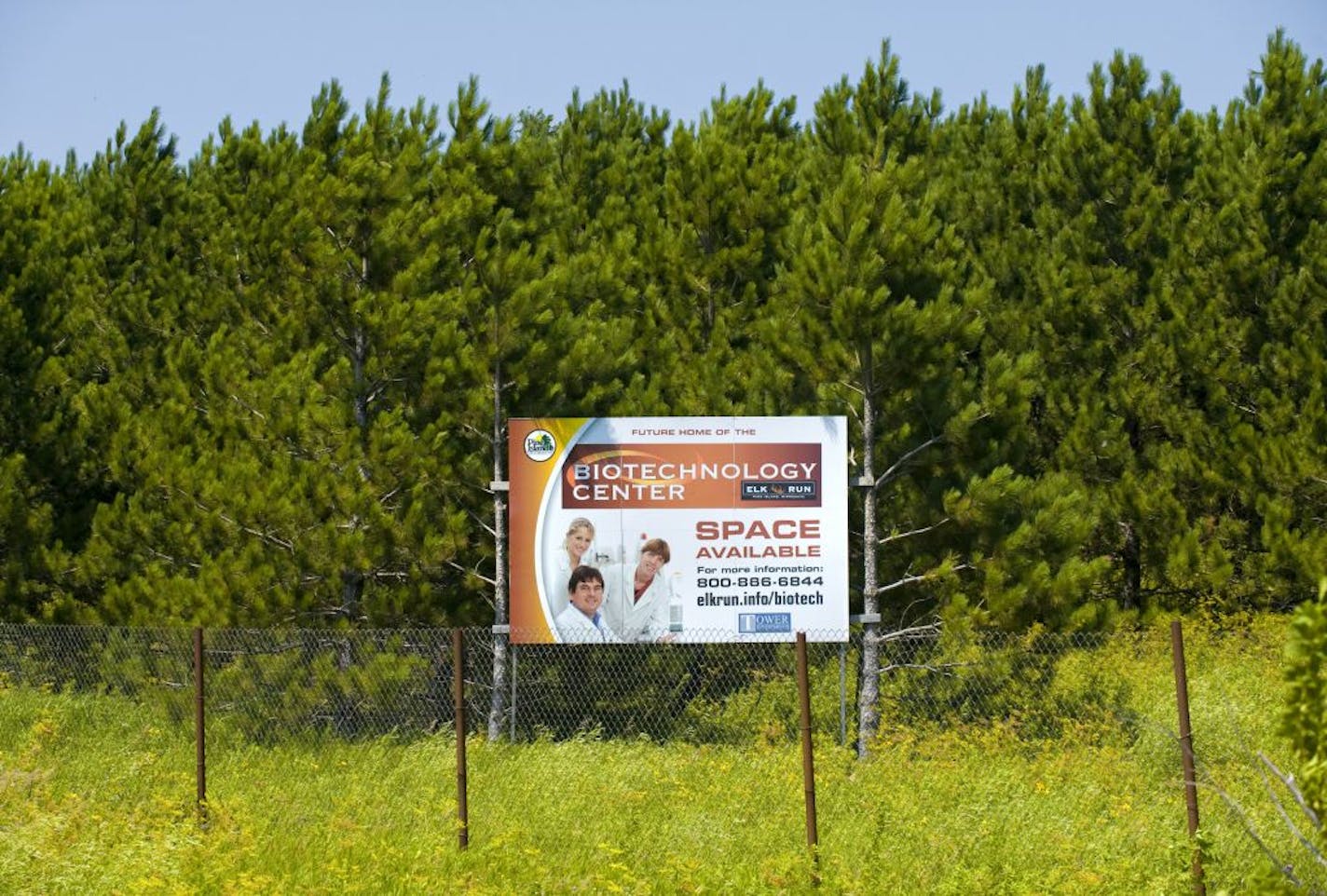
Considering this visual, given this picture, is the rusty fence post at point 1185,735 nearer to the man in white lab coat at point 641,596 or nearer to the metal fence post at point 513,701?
the man in white lab coat at point 641,596

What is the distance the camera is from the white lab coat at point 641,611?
16234 mm

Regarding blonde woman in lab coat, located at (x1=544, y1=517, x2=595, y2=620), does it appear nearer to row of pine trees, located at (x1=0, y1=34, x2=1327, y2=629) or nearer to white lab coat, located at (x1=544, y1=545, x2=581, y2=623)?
white lab coat, located at (x1=544, y1=545, x2=581, y2=623)

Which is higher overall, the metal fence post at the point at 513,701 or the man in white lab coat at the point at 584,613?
the man in white lab coat at the point at 584,613

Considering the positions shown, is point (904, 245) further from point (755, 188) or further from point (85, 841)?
point (85, 841)

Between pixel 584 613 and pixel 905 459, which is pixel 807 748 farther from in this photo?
pixel 905 459

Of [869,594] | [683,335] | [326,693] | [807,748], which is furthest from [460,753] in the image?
[683,335]

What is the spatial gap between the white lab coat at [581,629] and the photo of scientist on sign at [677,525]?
0.01 meters

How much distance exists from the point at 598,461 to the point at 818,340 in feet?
8.67

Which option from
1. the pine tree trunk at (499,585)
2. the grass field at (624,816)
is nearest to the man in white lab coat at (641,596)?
the pine tree trunk at (499,585)

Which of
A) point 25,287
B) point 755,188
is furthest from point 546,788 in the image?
point 25,287

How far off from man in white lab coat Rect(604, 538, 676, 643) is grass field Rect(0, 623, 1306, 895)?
1506mm

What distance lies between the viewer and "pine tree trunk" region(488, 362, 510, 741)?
1686 centimetres

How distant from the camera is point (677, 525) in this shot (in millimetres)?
16312

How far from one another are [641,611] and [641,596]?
0.51 ft
